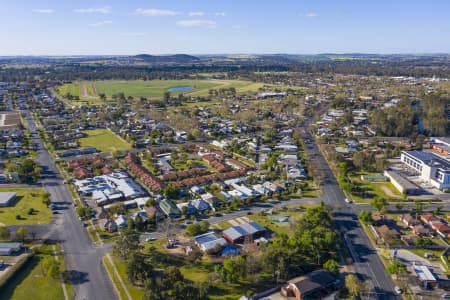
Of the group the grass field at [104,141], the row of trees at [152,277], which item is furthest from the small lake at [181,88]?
the row of trees at [152,277]

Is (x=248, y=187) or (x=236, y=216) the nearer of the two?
(x=236, y=216)

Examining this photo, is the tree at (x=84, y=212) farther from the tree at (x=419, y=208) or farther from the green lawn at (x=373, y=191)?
the tree at (x=419, y=208)

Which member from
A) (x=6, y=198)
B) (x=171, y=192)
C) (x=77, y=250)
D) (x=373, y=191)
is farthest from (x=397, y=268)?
(x=6, y=198)

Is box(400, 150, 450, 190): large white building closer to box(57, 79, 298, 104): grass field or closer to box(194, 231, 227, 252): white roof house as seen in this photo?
box(194, 231, 227, 252): white roof house

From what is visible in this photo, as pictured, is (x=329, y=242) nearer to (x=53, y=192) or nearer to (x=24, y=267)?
(x=24, y=267)

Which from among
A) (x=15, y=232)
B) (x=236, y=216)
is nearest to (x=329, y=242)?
(x=236, y=216)
